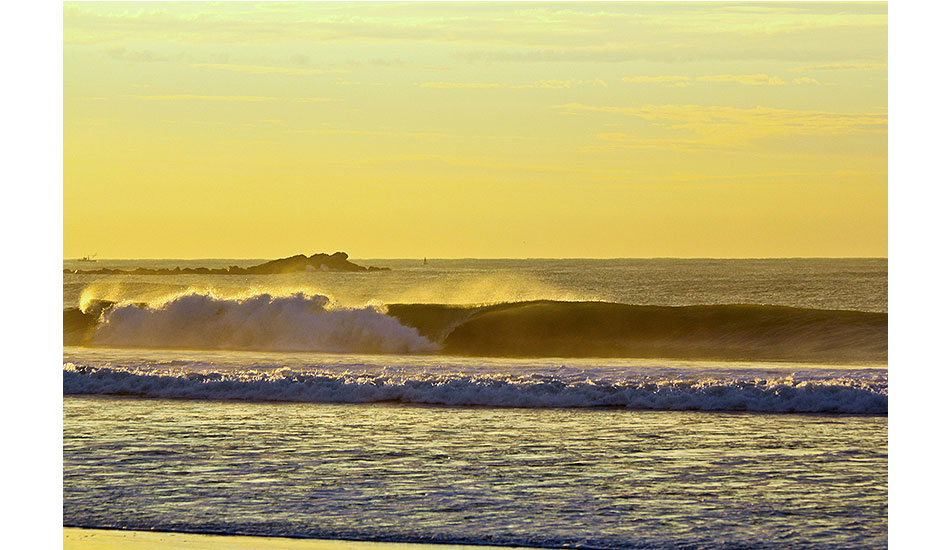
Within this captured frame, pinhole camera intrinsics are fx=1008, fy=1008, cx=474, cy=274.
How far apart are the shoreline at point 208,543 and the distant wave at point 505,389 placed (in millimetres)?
5731

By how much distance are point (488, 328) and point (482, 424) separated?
10.8m

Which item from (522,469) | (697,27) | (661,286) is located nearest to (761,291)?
(661,286)

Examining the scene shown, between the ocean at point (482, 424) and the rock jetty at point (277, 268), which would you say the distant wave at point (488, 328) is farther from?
the rock jetty at point (277, 268)

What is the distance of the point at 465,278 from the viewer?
6166 centimetres

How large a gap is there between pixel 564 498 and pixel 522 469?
3.02ft

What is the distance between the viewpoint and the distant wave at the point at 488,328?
1858 cm

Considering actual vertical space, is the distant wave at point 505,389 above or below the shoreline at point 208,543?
above

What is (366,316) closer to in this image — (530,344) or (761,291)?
(530,344)

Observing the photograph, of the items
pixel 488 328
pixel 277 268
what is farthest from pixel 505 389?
pixel 277 268

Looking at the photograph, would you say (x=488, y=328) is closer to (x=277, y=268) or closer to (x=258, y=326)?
(x=258, y=326)

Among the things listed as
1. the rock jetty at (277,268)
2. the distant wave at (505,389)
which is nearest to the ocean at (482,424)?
the distant wave at (505,389)

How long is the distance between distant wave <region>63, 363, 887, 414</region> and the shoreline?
5731mm

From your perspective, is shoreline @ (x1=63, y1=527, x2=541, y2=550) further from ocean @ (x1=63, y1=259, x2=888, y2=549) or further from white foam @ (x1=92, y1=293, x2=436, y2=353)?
white foam @ (x1=92, y1=293, x2=436, y2=353)

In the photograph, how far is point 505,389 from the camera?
455 inches
